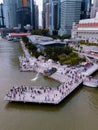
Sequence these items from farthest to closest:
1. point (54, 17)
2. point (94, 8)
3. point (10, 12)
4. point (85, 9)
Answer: point (10, 12)
point (54, 17)
point (94, 8)
point (85, 9)

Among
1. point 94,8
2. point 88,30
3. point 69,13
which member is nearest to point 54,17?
point 69,13

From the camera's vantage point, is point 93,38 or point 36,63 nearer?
point 36,63

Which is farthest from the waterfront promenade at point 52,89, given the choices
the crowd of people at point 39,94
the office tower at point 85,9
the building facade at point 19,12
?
the building facade at point 19,12

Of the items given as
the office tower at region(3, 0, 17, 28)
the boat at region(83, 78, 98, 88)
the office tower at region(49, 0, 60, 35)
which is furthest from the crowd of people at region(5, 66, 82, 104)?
the office tower at region(3, 0, 17, 28)

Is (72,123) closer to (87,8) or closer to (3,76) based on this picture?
(3,76)

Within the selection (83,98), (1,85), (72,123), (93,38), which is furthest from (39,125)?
(93,38)

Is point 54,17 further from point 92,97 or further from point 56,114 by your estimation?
point 56,114

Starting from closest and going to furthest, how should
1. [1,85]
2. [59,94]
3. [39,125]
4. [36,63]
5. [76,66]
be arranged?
[39,125] → [59,94] → [1,85] → [76,66] → [36,63]
